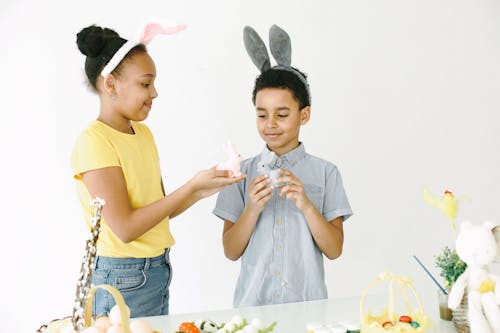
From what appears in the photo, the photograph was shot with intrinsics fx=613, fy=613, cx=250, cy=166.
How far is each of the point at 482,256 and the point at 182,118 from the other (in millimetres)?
1500

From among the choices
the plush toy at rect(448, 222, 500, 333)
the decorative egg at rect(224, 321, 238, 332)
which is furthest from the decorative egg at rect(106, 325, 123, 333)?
the plush toy at rect(448, 222, 500, 333)

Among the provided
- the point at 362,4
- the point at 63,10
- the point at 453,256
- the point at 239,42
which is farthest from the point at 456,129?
the point at 63,10

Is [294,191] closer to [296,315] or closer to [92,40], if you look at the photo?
[296,315]

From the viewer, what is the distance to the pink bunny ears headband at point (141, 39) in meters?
1.60

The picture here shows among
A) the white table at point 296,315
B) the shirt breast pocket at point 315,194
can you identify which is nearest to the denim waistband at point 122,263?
the white table at point 296,315

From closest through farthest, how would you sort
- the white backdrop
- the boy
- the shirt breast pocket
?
1. the boy
2. the shirt breast pocket
3. the white backdrop

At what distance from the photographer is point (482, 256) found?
1280 millimetres

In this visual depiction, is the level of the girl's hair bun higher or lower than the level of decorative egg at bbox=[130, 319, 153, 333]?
higher

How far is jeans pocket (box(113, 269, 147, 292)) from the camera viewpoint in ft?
5.24

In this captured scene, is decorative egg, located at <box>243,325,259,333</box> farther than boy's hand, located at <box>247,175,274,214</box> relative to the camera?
No

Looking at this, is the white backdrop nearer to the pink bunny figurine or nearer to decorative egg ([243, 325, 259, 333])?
the pink bunny figurine

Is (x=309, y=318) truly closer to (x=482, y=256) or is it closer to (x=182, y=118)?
(x=482, y=256)

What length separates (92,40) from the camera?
1.63m

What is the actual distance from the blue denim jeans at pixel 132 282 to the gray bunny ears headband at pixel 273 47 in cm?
68
